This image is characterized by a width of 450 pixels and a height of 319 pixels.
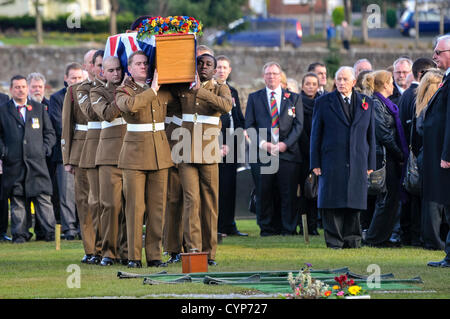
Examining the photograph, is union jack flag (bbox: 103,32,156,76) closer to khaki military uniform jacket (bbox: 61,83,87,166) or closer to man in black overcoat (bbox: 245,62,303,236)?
khaki military uniform jacket (bbox: 61,83,87,166)

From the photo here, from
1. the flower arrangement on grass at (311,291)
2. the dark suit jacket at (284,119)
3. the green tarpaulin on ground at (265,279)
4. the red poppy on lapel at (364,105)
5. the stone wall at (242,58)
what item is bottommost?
the stone wall at (242,58)

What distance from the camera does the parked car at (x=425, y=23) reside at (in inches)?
1956

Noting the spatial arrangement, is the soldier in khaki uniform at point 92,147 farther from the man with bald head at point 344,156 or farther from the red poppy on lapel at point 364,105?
the red poppy on lapel at point 364,105

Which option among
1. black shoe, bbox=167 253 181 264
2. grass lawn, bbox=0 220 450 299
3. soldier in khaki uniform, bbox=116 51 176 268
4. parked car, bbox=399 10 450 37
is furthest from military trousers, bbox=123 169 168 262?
parked car, bbox=399 10 450 37

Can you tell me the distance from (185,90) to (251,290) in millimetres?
2821

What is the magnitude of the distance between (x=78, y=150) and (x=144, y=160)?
1.58 metres

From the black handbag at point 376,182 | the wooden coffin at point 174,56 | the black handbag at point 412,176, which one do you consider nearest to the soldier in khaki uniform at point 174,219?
the wooden coffin at point 174,56

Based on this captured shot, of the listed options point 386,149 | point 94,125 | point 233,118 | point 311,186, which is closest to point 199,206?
point 94,125

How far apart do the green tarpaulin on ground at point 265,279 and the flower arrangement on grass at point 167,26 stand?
2399 millimetres

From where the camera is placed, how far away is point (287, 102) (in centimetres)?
1484

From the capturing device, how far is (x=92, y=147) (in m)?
11.6

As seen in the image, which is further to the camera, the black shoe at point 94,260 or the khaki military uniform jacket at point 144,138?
the black shoe at point 94,260
